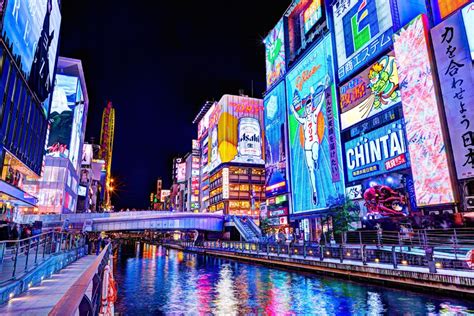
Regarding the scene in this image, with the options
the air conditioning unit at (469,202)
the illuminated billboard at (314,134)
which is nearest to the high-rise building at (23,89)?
the illuminated billboard at (314,134)

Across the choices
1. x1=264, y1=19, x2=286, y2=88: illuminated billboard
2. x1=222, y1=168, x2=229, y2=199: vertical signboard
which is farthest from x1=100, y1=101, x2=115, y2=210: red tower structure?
x1=264, y1=19, x2=286, y2=88: illuminated billboard

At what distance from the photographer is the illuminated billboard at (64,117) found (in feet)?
229

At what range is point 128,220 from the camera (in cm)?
5797

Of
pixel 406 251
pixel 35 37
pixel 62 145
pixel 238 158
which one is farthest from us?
pixel 238 158

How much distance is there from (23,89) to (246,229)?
4193 cm

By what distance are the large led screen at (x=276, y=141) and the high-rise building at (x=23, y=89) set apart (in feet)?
154

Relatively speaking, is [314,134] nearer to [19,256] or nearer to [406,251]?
[406,251]

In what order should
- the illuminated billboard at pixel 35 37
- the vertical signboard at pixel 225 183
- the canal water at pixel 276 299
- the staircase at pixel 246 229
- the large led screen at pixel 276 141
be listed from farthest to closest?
the vertical signboard at pixel 225 183, the large led screen at pixel 276 141, the staircase at pixel 246 229, the illuminated billboard at pixel 35 37, the canal water at pixel 276 299

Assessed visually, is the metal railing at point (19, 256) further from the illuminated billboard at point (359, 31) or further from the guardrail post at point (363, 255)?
the illuminated billboard at point (359, 31)

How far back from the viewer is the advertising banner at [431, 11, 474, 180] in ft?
105

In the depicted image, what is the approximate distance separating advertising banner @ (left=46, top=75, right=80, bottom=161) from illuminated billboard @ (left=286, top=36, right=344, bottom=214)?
158ft

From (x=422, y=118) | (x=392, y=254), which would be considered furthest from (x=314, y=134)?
(x=392, y=254)

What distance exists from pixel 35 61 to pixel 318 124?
44000mm

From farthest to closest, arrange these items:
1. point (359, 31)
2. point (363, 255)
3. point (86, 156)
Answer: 1. point (86, 156)
2. point (359, 31)
3. point (363, 255)
